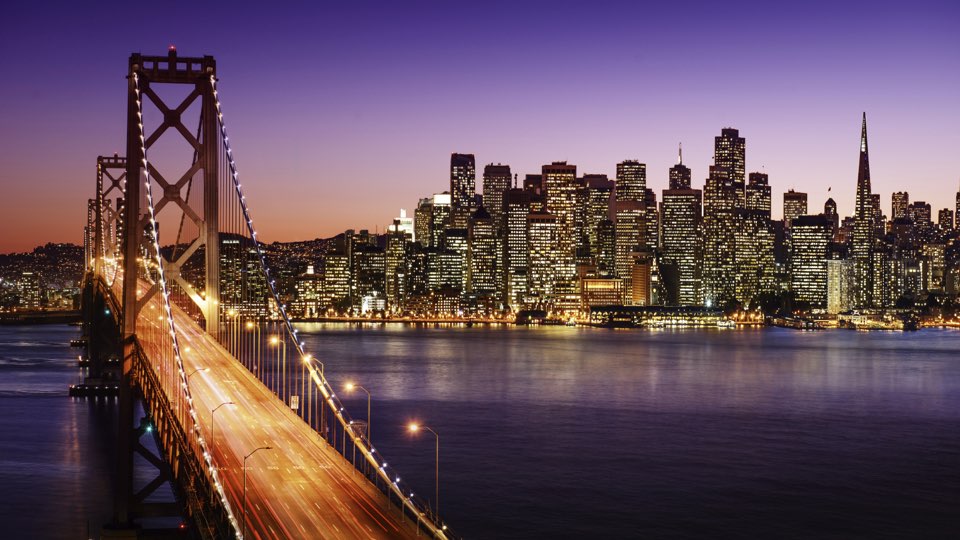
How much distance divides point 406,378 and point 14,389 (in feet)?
85.8

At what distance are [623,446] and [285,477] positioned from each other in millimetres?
26132

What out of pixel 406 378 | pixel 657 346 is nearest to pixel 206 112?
pixel 406 378

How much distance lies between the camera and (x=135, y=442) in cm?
2714

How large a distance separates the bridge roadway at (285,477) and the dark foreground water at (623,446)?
4845mm

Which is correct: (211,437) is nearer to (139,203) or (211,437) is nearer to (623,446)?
(139,203)

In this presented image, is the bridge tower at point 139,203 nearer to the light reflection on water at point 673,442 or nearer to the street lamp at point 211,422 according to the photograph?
the street lamp at point 211,422

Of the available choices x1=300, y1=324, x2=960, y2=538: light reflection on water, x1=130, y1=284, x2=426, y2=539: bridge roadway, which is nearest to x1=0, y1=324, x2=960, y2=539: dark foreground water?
x1=300, y1=324, x2=960, y2=538: light reflection on water

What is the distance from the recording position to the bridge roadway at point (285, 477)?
70.9 feet

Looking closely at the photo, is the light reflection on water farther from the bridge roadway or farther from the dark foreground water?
the bridge roadway

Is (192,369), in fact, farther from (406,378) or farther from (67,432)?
(406,378)

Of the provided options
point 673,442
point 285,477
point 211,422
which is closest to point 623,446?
point 673,442

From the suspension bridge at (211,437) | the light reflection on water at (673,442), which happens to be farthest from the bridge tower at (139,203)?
the light reflection on water at (673,442)

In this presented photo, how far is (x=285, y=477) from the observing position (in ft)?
83.6

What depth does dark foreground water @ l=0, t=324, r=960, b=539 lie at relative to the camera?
3466cm
